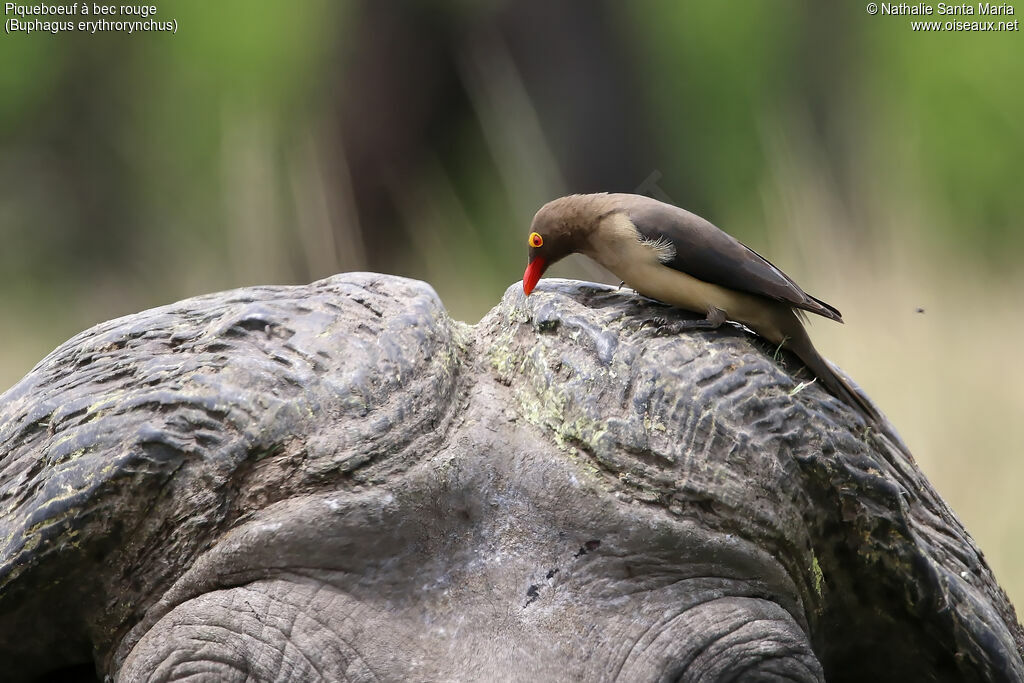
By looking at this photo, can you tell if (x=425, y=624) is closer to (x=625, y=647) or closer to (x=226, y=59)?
(x=625, y=647)

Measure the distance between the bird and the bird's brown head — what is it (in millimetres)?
97

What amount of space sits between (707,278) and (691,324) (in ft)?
0.50

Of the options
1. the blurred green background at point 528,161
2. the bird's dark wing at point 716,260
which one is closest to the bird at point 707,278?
the bird's dark wing at point 716,260

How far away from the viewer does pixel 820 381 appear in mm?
2648

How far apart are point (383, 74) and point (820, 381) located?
9995 mm

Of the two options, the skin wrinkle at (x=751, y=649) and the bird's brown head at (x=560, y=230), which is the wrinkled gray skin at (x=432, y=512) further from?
the bird's brown head at (x=560, y=230)

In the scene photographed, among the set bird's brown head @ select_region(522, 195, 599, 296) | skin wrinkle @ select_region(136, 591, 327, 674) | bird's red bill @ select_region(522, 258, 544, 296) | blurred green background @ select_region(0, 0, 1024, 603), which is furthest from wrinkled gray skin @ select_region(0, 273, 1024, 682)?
blurred green background @ select_region(0, 0, 1024, 603)

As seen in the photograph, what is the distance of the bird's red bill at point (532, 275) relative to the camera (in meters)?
2.89

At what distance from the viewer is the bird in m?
2.69

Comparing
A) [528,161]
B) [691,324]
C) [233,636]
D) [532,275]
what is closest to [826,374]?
[691,324]

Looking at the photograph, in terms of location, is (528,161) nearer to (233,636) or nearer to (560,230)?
(560,230)

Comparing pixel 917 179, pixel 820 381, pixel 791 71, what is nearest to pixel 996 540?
pixel 917 179

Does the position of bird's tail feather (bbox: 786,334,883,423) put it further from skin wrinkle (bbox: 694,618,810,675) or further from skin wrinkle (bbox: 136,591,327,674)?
skin wrinkle (bbox: 136,591,327,674)

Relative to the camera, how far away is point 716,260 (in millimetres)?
2805
